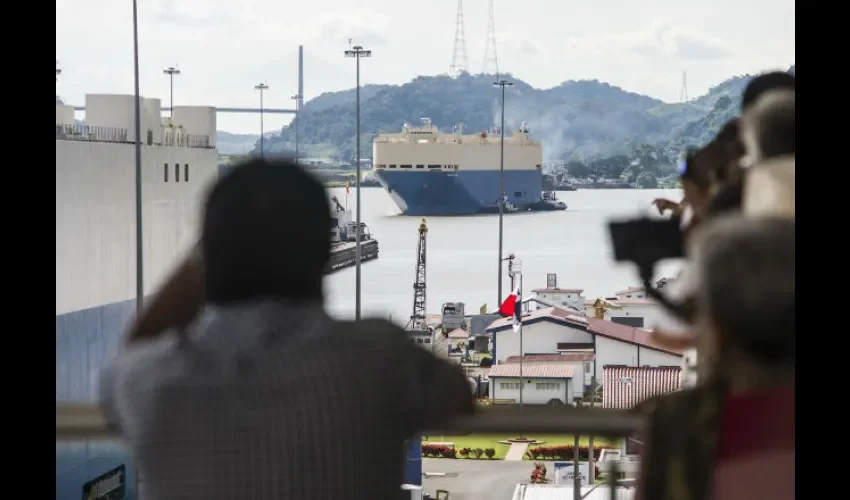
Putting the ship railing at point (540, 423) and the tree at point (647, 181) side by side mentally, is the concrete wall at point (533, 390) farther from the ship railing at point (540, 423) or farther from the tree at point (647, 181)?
the ship railing at point (540, 423)

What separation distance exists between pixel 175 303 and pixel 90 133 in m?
11.1

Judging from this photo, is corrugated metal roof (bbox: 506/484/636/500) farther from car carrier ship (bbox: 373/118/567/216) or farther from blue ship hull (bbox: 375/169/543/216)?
blue ship hull (bbox: 375/169/543/216)

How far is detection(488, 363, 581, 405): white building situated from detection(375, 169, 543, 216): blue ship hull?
38.3 feet

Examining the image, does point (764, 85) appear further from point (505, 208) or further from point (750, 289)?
point (505, 208)

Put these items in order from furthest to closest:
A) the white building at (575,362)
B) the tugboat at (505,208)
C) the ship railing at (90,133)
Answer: the tugboat at (505,208) → the ship railing at (90,133) → the white building at (575,362)

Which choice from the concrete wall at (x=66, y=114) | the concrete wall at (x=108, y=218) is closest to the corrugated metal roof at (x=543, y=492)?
the concrete wall at (x=108, y=218)

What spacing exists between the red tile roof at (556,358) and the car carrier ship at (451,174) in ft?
35.1

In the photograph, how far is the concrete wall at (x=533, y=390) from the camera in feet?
22.3

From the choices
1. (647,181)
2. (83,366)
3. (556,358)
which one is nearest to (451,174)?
(83,366)

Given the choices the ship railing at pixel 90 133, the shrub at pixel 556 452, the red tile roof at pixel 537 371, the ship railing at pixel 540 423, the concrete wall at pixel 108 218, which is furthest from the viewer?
the concrete wall at pixel 108 218
